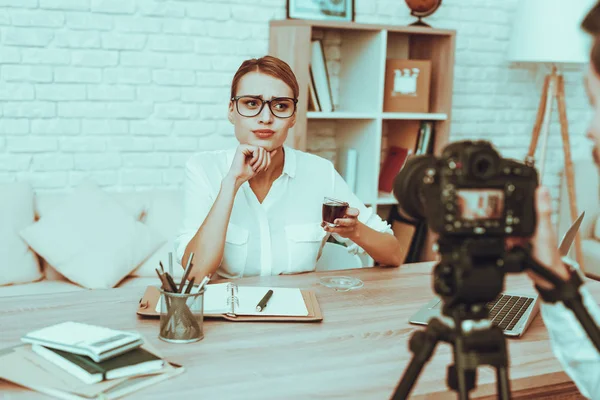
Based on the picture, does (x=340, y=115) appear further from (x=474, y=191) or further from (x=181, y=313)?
(x=474, y=191)

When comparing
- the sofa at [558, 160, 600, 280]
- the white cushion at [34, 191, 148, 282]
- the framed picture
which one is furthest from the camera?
the sofa at [558, 160, 600, 280]

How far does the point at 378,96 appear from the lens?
3506mm

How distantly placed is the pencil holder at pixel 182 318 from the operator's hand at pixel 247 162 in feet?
2.13

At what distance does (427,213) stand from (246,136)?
1.30 meters

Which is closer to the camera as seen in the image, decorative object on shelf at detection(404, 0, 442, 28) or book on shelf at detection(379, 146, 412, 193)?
decorative object on shelf at detection(404, 0, 442, 28)

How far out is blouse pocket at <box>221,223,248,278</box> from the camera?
210 centimetres

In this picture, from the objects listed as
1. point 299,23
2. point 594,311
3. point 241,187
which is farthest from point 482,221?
point 299,23

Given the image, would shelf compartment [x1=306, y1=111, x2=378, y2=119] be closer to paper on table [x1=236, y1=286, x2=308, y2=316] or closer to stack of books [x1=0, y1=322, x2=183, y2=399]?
paper on table [x1=236, y1=286, x2=308, y2=316]

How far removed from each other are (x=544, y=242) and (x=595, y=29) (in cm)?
31

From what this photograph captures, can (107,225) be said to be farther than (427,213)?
Yes

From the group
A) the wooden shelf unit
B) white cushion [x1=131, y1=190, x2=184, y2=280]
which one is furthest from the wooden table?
the wooden shelf unit

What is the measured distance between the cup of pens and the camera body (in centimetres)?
64

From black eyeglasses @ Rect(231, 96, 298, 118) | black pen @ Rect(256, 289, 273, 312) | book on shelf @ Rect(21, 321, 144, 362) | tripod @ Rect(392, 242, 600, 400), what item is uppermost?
black eyeglasses @ Rect(231, 96, 298, 118)

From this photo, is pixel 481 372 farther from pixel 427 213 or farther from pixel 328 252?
pixel 328 252
